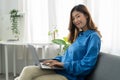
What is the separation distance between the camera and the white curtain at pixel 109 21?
3264 mm

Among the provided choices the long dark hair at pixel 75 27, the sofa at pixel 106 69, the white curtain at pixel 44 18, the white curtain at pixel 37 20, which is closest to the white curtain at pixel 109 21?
the white curtain at pixel 44 18

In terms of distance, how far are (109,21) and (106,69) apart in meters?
1.75

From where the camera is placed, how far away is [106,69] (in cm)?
173

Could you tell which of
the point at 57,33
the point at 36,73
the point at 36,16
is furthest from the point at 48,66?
the point at 36,16

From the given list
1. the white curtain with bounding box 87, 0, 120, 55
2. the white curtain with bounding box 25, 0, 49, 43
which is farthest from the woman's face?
the white curtain with bounding box 25, 0, 49, 43

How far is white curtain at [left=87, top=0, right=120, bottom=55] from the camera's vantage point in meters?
3.26

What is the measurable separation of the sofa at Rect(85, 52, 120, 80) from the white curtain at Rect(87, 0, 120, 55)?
4.80 feet

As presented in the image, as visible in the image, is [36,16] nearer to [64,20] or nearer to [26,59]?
[64,20]

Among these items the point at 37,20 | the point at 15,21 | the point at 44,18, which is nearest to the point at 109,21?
the point at 44,18

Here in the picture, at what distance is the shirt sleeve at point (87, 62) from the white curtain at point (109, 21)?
4.90 ft

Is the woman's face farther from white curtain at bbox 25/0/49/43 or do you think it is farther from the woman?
white curtain at bbox 25/0/49/43

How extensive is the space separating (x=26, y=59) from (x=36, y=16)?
35.0 inches

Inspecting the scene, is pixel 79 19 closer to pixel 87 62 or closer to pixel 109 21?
pixel 87 62

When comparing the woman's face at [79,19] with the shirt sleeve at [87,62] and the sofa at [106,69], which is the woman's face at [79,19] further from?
the sofa at [106,69]
